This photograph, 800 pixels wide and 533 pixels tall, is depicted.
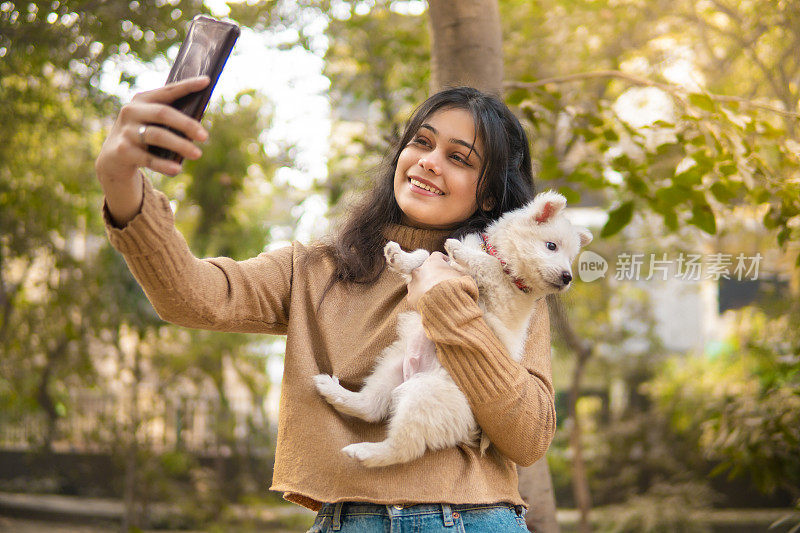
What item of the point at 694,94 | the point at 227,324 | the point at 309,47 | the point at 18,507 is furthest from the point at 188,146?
the point at 18,507

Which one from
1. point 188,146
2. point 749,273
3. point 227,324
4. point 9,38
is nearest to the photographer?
point 188,146

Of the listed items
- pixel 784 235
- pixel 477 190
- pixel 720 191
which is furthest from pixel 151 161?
pixel 784 235

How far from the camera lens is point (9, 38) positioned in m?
4.11

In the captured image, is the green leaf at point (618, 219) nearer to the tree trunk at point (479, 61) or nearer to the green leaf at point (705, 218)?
the green leaf at point (705, 218)

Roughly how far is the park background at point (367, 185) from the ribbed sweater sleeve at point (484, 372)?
2.79 ft

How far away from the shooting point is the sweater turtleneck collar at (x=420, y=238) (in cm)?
235

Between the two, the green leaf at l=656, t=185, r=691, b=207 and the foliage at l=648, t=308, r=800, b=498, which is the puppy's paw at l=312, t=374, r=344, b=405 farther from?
the foliage at l=648, t=308, r=800, b=498

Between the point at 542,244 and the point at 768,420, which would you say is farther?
the point at 768,420

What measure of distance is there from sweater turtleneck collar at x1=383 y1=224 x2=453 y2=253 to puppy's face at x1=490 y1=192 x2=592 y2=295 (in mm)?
243

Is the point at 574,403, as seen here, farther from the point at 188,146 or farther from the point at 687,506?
the point at 188,146

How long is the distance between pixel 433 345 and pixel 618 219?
62.6 inches

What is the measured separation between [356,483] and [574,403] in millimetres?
5716

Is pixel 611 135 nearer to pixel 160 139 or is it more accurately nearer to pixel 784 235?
pixel 784 235

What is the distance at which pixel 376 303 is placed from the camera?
2.23 meters
